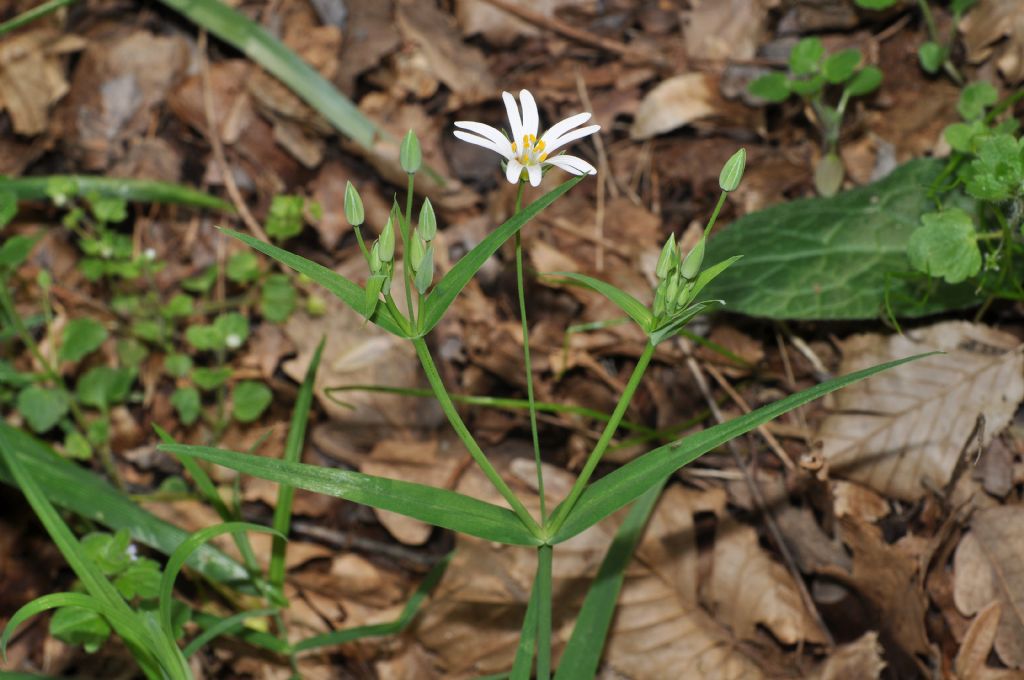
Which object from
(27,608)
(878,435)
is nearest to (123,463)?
(27,608)

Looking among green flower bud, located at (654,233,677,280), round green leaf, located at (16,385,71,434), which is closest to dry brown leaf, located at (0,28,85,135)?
round green leaf, located at (16,385,71,434)

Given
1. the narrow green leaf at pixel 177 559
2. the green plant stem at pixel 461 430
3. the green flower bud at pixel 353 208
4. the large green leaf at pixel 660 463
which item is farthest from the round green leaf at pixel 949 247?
the narrow green leaf at pixel 177 559

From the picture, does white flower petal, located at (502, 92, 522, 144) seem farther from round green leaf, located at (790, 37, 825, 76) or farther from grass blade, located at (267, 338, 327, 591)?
round green leaf, located at (790, 37, 825, 76)

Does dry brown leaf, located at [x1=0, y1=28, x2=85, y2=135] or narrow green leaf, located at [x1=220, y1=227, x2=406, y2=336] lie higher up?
dry brown leaf, located at [x1=0, y1=28, x2=85, y2=135]

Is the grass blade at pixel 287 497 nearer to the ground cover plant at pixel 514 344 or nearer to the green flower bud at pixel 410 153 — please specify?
the ground cover plant at pixel 514 344

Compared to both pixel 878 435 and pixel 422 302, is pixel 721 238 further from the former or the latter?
pixel 422 302

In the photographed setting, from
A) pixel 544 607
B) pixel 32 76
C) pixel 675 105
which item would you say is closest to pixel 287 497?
pixel 544 607

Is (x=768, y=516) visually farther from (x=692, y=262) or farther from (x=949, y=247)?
(x=692, y=262)
